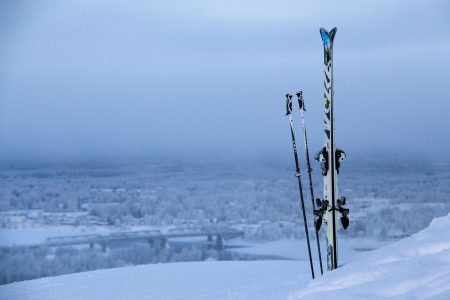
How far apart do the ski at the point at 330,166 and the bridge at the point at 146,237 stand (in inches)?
447

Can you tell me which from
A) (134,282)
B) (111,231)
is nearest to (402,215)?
(111,231)

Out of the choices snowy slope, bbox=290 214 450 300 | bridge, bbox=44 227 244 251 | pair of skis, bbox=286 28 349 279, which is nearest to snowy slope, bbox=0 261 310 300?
pair of skis, bbox=286 28 349 279

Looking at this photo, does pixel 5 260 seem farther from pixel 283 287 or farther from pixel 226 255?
A: pixel 283 287

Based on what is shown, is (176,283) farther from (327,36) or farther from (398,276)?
(398,276)

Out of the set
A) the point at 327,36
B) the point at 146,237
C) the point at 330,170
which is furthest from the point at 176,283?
the point at 146,237

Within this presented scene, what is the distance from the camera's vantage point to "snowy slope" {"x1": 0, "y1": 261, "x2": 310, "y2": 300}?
205 inches

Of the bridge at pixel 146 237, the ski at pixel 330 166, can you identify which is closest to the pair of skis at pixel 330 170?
the ski at pixel 330 166

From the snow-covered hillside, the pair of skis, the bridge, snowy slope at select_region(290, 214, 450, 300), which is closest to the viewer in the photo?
snowy slope at select_region(290, 214, 450, 300)

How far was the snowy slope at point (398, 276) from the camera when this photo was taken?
2865mm

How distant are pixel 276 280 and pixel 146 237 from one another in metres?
12.1

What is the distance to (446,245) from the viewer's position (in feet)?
12.3

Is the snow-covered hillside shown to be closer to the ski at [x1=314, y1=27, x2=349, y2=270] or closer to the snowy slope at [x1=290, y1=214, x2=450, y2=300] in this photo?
the snowy slope at [x1=290, y1=214, x2=450, y2=300]

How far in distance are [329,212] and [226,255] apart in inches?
414

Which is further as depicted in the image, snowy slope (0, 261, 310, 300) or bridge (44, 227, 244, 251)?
bridge (44, 227, 244, 251)
